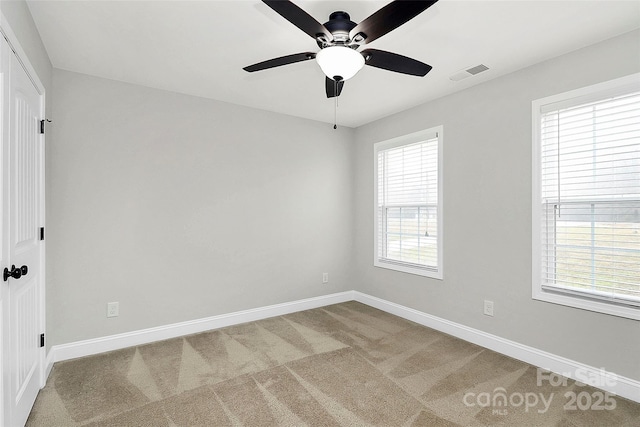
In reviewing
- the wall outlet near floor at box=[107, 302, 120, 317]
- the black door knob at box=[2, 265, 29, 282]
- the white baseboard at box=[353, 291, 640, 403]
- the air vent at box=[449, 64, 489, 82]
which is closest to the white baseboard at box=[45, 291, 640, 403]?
the white baseboard at box=[353, 291, 640, 403]

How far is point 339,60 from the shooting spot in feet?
6.00

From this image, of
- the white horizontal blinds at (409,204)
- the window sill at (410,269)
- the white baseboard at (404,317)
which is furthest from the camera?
the white horizontal blinds at (409,204)

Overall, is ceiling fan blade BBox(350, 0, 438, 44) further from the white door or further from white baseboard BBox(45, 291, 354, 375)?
white baseboard BBox(45, 291, 354, 375)

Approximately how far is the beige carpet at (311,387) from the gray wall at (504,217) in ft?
1.07

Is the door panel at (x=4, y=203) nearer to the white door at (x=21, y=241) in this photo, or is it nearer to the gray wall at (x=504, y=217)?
the white door at (x=21, y=241)

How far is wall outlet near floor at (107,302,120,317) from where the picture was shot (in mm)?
2998

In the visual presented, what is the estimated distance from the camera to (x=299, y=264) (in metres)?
4.23

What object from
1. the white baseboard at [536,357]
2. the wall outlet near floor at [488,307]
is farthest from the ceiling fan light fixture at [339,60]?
the white baseboard at [536,357]

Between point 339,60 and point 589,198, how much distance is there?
222 centimetres

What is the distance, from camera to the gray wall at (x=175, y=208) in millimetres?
2855

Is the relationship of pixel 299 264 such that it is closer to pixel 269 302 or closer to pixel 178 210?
pixel 269 302

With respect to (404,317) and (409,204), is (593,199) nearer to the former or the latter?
(409,204)

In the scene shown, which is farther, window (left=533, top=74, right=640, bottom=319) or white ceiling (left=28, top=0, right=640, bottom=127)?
window (left=533, top=74, right=640, bottom=319)

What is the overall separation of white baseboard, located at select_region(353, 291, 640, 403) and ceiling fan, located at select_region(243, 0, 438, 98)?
2.52 m
